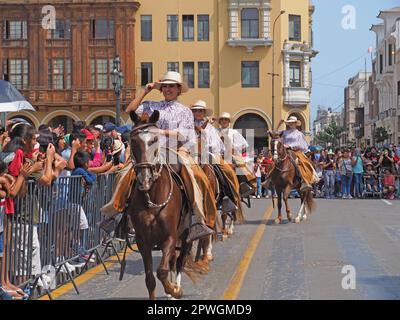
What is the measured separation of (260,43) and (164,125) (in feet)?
156

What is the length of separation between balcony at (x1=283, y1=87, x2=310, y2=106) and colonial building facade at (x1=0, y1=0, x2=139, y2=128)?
1118 centimetres

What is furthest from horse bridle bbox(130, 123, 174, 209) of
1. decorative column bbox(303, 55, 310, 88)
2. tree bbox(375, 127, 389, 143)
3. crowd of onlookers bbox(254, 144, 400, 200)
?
tree bbox(375, 127, 389, 143)

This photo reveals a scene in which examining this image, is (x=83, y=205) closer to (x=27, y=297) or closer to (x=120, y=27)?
(x=27, y=297)

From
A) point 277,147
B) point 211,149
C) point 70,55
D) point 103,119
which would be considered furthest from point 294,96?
point 211,149

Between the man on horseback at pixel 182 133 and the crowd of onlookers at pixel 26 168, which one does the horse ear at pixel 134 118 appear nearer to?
the man on horseback at pixel 182 133

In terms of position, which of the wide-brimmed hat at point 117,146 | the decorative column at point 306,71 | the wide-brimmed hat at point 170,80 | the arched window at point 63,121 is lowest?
the wide-brimmed hat at point 117,146

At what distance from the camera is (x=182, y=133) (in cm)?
940

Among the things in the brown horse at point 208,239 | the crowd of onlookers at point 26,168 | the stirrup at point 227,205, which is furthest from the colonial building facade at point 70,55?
the brown horse at point 208,239

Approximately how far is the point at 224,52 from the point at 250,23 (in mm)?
2893

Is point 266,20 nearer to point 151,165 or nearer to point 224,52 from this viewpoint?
point 224,52

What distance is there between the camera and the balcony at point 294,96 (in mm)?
56125

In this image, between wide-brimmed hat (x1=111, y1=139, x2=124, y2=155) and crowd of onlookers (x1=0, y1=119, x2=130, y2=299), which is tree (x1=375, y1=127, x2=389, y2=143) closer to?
wide-brimmed hat (x1=111, y1=139, x2=124, y2=155)

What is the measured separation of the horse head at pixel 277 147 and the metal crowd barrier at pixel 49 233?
677 centimetres
